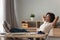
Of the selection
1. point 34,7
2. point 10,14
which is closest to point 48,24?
point 10,14

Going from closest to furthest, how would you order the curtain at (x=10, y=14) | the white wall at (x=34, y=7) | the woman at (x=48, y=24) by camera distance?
1. the woman at (x=48, y=24)
2. the curtain at (x=10, y=14)
3. the white wall at (x=34, y=7)

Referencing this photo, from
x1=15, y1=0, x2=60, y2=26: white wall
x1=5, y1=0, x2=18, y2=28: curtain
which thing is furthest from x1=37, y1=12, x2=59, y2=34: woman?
x1=15, y1=0, x2=60, y2=26: white wall

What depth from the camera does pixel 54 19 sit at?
3.78 m

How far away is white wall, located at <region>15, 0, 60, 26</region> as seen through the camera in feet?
20.6

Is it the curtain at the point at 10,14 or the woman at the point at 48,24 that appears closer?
the woman at the point at 48,24

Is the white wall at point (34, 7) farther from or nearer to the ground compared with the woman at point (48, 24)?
farther from the ground

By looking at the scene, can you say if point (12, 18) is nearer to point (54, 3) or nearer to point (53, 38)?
point (54, 3)

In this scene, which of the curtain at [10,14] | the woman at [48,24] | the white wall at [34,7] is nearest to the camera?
the woman at [48,24]

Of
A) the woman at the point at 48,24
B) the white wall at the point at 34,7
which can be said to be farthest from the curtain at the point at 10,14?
the white wall at the point at 34,7

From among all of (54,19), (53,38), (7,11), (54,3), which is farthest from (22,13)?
(53,38)

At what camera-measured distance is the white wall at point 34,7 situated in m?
6.29

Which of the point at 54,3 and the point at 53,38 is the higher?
the point at 54,3

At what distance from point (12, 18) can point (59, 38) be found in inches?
109

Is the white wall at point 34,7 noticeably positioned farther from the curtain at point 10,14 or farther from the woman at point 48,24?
the woman at point 48,24
